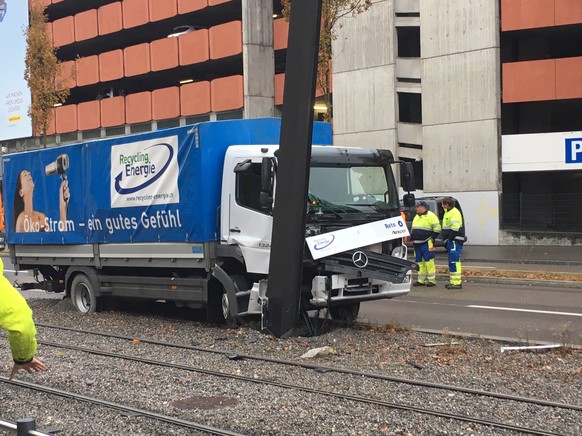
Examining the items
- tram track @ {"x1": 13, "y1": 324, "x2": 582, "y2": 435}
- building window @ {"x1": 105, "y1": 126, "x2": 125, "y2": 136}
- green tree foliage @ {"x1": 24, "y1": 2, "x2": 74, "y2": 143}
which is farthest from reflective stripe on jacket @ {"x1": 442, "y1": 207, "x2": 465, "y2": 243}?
building window @ {"x1": 105, "y1": 126, "x2": 125, "y2": 136}

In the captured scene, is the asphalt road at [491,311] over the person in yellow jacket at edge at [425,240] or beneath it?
beneath

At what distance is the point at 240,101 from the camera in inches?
1248

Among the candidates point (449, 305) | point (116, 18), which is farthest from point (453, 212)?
point (116, 18)

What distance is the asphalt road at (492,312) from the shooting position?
974 cm

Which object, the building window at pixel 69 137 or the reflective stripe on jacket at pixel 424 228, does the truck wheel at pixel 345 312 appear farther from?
the building window at pixel 69 137

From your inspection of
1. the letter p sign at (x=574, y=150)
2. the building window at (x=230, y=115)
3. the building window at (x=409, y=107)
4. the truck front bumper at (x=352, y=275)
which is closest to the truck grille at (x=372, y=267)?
the truck front bumper at (x=352, y=275)

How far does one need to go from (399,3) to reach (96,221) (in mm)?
18675

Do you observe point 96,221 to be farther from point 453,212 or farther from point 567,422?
point 567,422

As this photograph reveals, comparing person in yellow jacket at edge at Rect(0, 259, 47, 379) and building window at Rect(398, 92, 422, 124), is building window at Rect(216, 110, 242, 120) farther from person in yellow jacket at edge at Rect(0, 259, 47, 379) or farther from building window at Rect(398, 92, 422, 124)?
person in yellow jacket at edge at Rect(0, 259, 47, 379)

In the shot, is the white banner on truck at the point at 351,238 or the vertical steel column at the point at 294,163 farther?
the white banner on truck at the point at 351,238

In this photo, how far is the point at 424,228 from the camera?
48.8 feet

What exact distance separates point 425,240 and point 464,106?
38.6 feet

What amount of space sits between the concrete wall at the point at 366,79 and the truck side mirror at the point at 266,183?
18358 millimetres

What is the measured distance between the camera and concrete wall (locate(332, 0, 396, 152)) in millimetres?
27031
